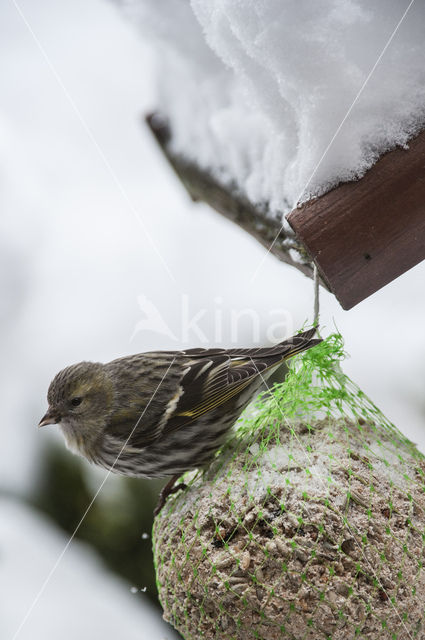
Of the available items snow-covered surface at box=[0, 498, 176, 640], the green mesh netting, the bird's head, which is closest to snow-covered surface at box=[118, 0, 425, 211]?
the green mesh netting

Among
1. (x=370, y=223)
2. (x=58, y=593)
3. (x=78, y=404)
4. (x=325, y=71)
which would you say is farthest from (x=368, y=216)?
(x=58, y=593)

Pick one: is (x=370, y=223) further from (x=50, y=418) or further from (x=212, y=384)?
(x=50, y=418)

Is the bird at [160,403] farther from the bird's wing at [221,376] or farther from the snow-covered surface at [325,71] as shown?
the snow-covered surface at [325,71]

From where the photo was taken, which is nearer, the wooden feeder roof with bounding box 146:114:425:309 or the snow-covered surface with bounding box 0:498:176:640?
the wooden feeder roof with bounding box 146:114:425:309

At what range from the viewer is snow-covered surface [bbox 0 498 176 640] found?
235 centimetres

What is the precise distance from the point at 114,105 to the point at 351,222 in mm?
1706

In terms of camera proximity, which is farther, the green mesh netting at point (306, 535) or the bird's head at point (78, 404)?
the bird's head at point (78, 404)

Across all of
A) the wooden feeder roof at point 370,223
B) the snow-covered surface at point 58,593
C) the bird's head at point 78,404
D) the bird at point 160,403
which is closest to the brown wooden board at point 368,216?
the wooden feeder roof at point 370,223

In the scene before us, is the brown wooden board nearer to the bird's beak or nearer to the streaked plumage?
the streaked plumage

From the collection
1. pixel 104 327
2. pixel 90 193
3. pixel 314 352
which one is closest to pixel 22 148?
pixel 90 193

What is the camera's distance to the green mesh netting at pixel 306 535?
1.31 metres

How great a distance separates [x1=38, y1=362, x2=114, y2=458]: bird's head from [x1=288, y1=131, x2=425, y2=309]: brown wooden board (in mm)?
793

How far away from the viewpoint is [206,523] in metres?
1.44

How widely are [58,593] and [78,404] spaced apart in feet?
3.16
